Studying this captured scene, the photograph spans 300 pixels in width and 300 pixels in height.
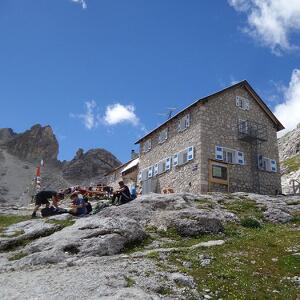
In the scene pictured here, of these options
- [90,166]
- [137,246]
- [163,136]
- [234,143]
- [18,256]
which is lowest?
[18,256]

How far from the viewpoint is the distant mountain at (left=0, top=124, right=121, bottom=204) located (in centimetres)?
9619

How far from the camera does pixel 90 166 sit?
9919 cm

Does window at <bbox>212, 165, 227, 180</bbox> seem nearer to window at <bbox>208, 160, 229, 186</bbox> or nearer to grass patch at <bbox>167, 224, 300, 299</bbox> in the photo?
window at <bbox>208, 160, 229, 186</bbox>

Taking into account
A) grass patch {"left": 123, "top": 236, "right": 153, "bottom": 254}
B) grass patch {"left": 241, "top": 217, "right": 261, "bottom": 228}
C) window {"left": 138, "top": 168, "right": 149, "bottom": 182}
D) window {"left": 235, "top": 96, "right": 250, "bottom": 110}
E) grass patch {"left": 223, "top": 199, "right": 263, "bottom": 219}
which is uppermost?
window {"left": 235, "top": 96, "right": 250, "bottom": 110}

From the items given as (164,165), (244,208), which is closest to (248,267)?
(244,208)

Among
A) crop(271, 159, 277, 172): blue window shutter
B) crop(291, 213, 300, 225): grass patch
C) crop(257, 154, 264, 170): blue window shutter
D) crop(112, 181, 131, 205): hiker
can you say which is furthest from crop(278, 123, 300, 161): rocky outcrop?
crop(112, 181, 131, 205): hiker

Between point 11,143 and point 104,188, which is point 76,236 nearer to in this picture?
point 104,188

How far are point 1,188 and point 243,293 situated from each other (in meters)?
91.0

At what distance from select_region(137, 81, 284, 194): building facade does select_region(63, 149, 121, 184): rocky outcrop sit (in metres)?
54.9

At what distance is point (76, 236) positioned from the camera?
1658 cm

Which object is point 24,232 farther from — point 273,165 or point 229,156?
point 273,165

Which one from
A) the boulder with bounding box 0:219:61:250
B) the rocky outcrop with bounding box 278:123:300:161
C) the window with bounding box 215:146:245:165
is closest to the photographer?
the boulder with bounding box 0:219:61:250

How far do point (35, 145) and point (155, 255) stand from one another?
106 m

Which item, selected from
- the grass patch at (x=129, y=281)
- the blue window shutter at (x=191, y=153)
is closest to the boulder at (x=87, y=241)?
the grass patch at (x=129, y=281)
